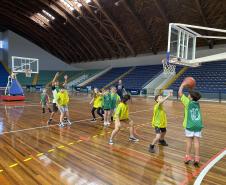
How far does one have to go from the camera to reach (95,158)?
4965 mm

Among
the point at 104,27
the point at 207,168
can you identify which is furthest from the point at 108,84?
the point at 207,168

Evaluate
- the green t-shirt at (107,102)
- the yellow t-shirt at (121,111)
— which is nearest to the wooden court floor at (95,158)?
the yellow t-shirt at (121,111)

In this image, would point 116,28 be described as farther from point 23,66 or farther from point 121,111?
point 121,111

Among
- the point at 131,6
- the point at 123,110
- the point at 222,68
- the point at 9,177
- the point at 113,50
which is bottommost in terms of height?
the point at 9,177

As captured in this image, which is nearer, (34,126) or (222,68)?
(34,126)

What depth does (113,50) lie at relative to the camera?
30297 mm

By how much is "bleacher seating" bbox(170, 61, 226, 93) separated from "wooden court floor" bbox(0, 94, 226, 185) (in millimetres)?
14185

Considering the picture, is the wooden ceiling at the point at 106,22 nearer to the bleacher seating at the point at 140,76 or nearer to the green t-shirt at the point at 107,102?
the bleacher seating at the point at 140,76

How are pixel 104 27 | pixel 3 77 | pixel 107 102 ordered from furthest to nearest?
Answer: pixel 3 77 < pixel 104 27 < pixel 107 102

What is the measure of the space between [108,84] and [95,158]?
25567 millimetres

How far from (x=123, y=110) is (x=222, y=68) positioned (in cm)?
1982

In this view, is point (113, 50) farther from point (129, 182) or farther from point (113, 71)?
point (129, 182)

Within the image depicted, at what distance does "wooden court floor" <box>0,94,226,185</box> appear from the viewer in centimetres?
395

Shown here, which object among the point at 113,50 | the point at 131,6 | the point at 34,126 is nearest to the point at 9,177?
the point at 34,126
